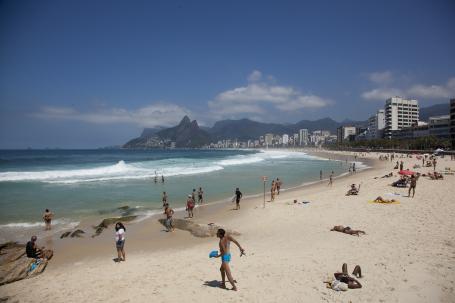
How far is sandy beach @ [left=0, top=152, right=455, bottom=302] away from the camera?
6828mm

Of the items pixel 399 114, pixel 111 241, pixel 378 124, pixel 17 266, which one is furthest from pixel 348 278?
pixel 378 124

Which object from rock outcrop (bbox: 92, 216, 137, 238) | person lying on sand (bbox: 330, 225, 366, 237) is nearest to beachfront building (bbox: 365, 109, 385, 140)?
person lying on sand (bbox: 330, 225, 366, 237)

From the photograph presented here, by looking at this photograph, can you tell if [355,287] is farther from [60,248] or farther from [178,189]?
[178,189]

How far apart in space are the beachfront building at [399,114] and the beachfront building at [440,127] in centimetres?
3077

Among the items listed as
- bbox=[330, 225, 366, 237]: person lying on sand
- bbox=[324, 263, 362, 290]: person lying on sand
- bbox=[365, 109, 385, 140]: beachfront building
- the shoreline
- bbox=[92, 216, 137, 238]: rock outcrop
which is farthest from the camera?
bbox=[365, 109, 385, 140]: beachfront building

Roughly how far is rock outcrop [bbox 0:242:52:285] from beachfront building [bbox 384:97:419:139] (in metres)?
154

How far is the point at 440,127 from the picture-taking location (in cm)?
10550

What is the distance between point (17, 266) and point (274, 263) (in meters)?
Result: 7.38

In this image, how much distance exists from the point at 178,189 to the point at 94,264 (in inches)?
679

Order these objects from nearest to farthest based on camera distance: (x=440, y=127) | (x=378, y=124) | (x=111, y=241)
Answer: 1. (x=111, y=241)
2. (x=440, y=127)
3. (x=378, y=124)

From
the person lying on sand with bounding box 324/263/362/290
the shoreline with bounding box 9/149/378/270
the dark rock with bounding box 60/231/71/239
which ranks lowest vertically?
the shoreline with bounding box 9/149/378/270

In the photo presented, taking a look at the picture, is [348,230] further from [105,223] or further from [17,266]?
[17,266]

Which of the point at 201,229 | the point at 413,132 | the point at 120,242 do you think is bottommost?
the point at 201,229

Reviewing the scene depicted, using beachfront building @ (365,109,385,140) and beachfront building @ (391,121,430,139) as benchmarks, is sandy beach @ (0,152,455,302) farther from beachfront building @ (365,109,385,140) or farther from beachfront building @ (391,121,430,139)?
beachfront building @ (365,109,385,140)
